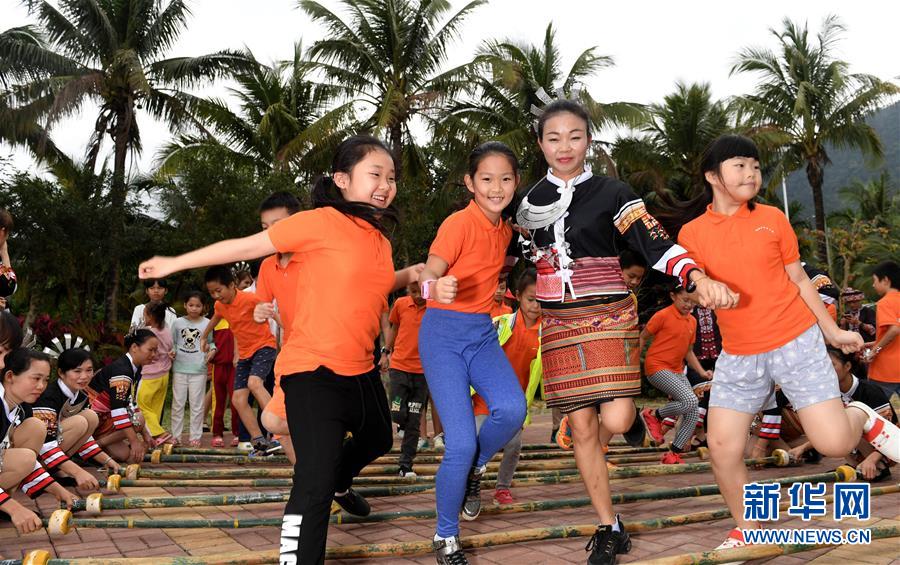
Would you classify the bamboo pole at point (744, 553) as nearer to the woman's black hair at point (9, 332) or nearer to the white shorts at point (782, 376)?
the white shorts at point (782, 376)

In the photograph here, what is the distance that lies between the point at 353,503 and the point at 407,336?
2.95 meters

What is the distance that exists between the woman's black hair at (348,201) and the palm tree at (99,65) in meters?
18.5

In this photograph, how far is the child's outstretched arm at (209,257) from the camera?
9.80 ft

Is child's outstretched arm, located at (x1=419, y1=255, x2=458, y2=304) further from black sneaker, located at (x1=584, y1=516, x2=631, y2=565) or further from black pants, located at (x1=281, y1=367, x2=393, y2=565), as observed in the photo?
black sneaker, located at (x1=584, y1=516, x2=631, y2=565)

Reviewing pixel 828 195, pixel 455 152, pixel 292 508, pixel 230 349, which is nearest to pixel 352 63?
pixel 455 152

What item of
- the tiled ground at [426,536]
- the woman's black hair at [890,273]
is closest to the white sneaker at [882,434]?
the tiled ground at [426,536]

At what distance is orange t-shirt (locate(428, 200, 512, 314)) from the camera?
367 cm

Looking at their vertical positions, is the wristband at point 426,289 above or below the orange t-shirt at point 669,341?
above

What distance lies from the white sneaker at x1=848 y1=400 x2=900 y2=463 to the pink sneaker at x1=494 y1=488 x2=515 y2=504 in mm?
2011

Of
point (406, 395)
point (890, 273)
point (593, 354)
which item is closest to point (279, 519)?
point (593, 354)

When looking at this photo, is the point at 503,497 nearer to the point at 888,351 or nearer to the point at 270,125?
the point at 888,351

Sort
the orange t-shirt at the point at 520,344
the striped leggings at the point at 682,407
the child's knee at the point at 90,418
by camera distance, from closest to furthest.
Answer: the child's knee at the point at 90,418, the orange t-shirt at the point at 520,344, the striped leggings at the point at 682,407

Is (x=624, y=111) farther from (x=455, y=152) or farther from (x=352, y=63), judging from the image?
(x=352, y=63)

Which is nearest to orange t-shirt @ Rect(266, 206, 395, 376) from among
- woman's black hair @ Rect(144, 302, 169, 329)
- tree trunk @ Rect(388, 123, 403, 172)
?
woman's black hair @ Rect(144, 302, 169, 329)
